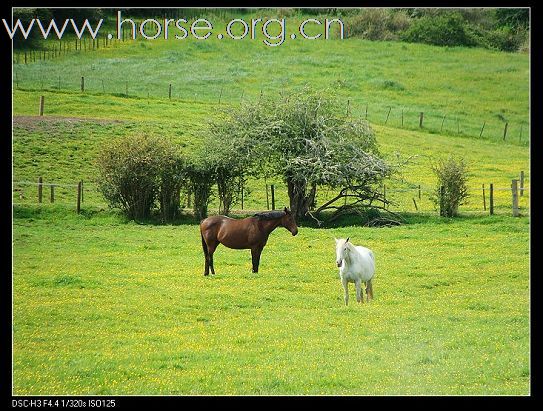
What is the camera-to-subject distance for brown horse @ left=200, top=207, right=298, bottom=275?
2328cm

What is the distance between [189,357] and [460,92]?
44344 millimetres

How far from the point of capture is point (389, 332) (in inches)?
703

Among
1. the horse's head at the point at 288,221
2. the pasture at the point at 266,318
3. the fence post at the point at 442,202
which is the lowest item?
the pasture at the point at 266,318

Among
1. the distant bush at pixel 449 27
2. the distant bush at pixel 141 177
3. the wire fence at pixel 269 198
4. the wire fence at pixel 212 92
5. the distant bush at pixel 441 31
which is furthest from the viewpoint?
the distant bush at pixel 441 31

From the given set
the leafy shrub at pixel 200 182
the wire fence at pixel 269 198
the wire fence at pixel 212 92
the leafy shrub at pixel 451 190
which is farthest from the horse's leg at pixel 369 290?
the wire fence at pixel 212 92

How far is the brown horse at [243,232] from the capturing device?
76.4ft

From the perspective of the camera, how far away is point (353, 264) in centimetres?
1919

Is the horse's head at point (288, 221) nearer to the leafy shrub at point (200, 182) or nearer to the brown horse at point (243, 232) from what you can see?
the brown horse at point (243, 232)

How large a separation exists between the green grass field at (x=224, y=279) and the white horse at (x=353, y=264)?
567 mm

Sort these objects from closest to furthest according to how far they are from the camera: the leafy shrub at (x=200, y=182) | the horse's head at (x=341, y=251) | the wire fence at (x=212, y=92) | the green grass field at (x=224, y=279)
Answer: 1. the green grass field at (x=224, y=279)
2. the horse's head at (x=341, y=251)
3. the leafy shrub at (x=200, y=182)
4. the wire fence at (x=212, y=92)

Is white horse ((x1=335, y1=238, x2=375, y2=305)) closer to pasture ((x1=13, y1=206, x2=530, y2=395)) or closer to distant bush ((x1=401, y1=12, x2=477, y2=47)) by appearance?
pasture ((x1=13, y1=206, x2=530, y2=395))

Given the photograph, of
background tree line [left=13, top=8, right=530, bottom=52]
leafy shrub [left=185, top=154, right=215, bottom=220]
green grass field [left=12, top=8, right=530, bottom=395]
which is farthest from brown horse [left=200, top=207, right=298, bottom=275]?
background tree line [left=13, top=8, right=530, bottom=52]

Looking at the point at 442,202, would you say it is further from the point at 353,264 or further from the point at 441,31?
the point at 441,31
